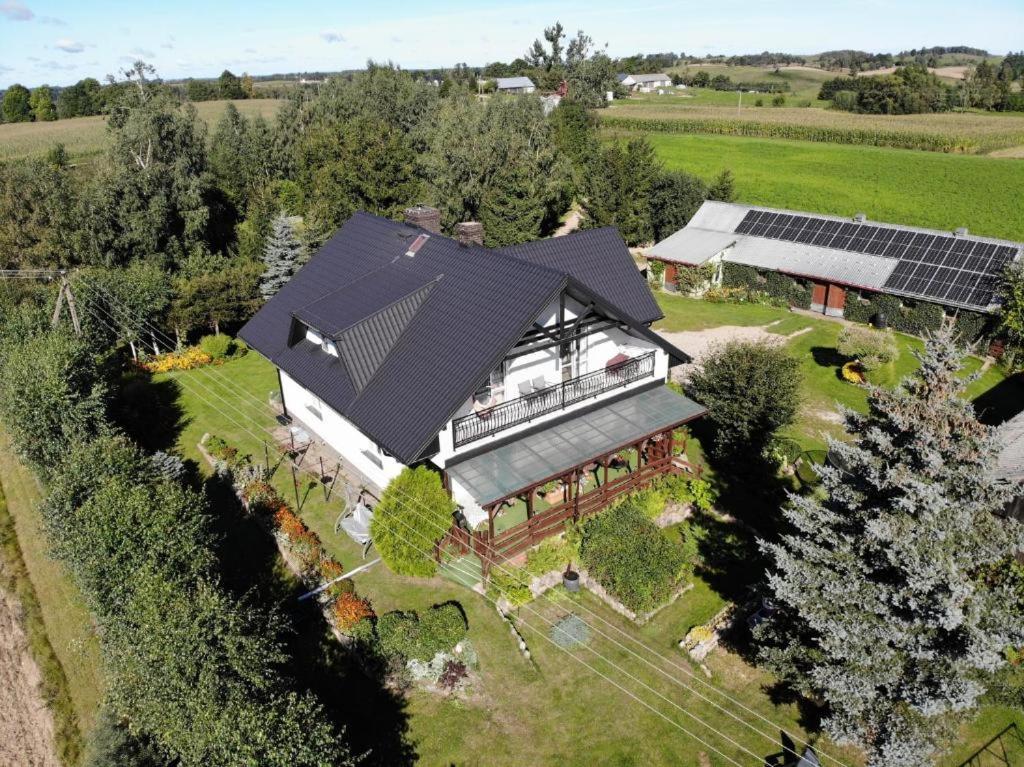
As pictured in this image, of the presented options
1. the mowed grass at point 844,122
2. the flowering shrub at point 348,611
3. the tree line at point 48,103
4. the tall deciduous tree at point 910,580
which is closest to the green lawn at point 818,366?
the tall deciduous tree at point 910,580

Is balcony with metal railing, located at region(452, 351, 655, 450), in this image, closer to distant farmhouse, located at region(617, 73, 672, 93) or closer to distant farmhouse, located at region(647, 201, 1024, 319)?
distant farmhouse, located at region(647, 201, 1024, 319)

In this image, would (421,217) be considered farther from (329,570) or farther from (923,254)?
(923,254)

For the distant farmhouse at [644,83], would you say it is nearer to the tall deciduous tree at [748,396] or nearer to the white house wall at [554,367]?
the white house wall at [554,367]

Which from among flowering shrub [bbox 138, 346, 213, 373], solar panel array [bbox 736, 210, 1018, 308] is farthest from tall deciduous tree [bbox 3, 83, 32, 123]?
solar panel array [bbox 736, 210, 1018, 308]

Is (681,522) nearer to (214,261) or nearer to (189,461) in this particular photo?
(189,461)

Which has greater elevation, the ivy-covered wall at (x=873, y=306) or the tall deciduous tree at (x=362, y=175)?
the tall deciduous tree at (x=362, y=175)

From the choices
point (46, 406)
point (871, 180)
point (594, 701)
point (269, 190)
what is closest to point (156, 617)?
point (594, 701)

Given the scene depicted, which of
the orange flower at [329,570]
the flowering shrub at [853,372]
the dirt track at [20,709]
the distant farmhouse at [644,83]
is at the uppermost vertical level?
the distant farmhouse at [644,83]
